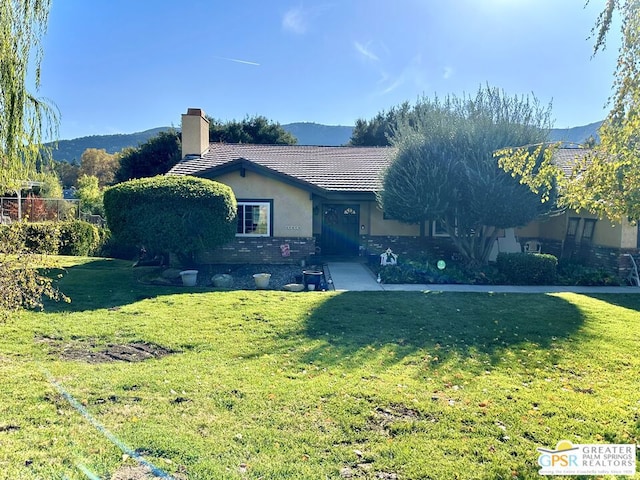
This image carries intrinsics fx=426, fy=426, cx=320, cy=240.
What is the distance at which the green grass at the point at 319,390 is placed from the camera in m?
3.49

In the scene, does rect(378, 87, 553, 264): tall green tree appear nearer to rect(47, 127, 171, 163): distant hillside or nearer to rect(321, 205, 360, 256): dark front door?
rect(321, 205, 360, 256): dark front door

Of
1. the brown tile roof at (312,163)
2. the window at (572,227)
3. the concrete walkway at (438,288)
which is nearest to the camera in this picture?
the concrete walkway at (438,288)

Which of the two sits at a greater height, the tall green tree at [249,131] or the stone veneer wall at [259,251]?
the tall green tree at [249,131]

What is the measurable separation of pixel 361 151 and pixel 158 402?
18.7m

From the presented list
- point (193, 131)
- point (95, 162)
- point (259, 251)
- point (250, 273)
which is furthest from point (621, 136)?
point (95, 162)

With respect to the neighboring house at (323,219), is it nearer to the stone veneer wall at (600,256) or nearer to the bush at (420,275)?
the stone veneer wall at (600,256)

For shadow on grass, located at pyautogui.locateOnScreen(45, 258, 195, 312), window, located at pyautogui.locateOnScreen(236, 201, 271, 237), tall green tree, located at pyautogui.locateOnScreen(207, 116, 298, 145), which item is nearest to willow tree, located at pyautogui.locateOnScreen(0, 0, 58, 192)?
shadow on grass, located at pyautogui.locateOnScreen(45, 258, 195, 312)

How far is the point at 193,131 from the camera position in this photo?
61.9 feet

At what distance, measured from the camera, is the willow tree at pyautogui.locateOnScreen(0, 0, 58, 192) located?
15.6 feet

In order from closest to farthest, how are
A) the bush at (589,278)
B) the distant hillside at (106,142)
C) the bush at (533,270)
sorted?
the bush at (533,270) < the bush at (589,278) < the distant hillside at (106,142)

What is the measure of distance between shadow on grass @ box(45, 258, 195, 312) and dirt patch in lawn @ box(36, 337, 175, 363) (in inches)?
94.6

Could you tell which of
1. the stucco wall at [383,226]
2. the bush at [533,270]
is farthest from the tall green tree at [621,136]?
the stucco wall at [383,226]

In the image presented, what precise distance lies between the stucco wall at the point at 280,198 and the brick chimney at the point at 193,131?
4.91m

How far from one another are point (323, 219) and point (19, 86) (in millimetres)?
13098
